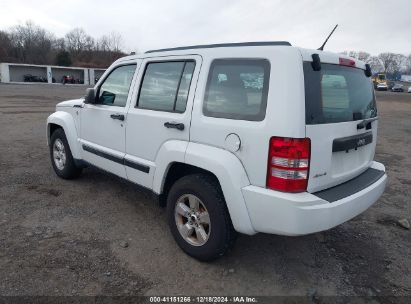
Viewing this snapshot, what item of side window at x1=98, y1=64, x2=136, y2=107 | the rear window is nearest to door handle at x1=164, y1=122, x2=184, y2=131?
side window at x1=98, y1=64, x2=136, y2=107

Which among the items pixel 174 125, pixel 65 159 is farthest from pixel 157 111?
pixel 65 159

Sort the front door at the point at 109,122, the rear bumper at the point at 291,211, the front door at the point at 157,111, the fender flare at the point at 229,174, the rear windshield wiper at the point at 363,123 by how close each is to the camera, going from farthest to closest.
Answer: the front door at the point at 109,122 → the front door at the point at 157,111 → the rear windshield wiper at the point at 363,123 → the fender flare at the point at 229,174 → the rear bumper at the point at 291,211

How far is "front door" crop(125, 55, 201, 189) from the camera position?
3.19m

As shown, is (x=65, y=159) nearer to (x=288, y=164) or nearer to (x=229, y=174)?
(x=229, y=174)

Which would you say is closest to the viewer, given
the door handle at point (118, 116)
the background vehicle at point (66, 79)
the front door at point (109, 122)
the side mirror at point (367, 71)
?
the side mirror at point (367, 71)

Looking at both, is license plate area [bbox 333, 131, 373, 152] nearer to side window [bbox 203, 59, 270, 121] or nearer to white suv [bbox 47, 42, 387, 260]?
white suv [bbox 47, 42, 387, 260]

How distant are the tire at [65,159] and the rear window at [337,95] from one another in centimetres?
369

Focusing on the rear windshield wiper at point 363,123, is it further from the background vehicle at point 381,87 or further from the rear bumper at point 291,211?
the background vehicle at point 381,87

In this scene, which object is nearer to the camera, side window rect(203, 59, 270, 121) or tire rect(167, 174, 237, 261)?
side window rect(203, 59, 270, 121)

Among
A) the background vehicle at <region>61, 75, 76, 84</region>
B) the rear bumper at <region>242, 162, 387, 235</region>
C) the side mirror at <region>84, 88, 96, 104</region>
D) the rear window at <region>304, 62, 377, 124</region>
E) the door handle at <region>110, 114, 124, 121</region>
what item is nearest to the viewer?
the rear bumper at <region>242, 162, 387, 235</region>

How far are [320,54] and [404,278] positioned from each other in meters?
2.15

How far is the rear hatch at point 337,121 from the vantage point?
262 cm

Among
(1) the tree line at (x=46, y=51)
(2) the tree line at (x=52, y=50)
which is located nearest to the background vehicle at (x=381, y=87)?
(2) the tree line at (x=52, y=50)

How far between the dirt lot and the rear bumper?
2.11ft
